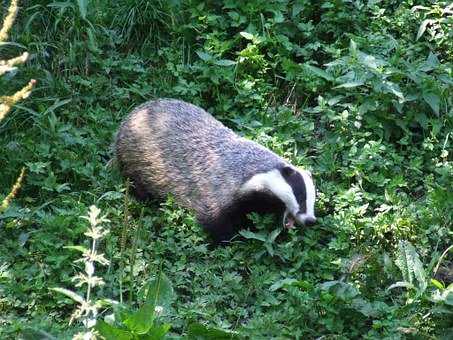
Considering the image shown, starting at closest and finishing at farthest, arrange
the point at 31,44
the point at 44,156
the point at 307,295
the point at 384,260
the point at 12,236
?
the point at 307,295, the point at 384,260, the point at 12,236, the point at 44,156, the point at 31,44

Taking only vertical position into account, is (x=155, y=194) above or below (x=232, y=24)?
below

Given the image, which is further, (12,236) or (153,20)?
(153,20)

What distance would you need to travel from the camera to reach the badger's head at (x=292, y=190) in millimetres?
5520

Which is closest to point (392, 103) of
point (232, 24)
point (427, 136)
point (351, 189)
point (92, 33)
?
point (427, 136)

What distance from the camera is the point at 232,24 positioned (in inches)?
278

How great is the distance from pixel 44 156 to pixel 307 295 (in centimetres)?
234

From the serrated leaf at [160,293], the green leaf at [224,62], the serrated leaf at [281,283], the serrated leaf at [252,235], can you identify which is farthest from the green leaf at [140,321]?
the green leaf at [224,62]

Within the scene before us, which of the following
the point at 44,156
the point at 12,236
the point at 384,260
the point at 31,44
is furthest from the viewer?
the point at 31,44

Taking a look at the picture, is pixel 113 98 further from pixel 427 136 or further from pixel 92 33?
pixel 427 136

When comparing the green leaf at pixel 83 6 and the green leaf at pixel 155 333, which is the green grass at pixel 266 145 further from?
the green leaf at pixel 155 333

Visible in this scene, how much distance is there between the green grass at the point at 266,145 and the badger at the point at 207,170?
13cm

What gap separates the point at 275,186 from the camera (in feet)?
18.5

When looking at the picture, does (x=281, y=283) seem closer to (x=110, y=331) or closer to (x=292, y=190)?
(x=292, y=190)

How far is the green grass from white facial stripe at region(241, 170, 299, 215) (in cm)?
18
